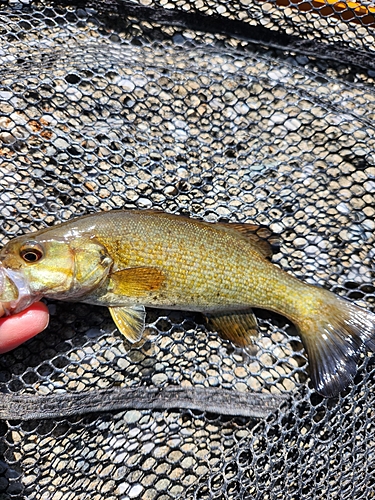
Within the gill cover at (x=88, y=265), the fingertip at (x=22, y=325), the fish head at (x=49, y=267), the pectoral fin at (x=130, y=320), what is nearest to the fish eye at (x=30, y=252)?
the fish head at (x=49, y=267)

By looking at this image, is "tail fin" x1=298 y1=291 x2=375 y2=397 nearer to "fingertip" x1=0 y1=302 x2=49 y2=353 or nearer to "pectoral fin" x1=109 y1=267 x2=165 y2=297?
"pectoral fin" x1=109 y1=267 x2=165 y2=297

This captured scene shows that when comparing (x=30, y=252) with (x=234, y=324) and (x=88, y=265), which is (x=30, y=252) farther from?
(x=234, y=324)

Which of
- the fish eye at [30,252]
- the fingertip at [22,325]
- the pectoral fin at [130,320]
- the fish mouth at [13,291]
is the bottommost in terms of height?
the fingertip at [22,325]

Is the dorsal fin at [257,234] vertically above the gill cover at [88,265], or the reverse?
the dorsal fin at [257,234]

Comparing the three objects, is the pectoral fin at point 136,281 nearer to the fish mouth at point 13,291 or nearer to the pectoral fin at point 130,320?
the pectoral fin at point 130,320

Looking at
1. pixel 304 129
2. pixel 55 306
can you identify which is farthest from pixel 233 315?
pixel 304 129

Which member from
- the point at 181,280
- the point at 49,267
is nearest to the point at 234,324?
the point at 181,280

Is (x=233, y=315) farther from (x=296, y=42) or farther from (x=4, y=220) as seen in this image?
(x=296, y=42)
